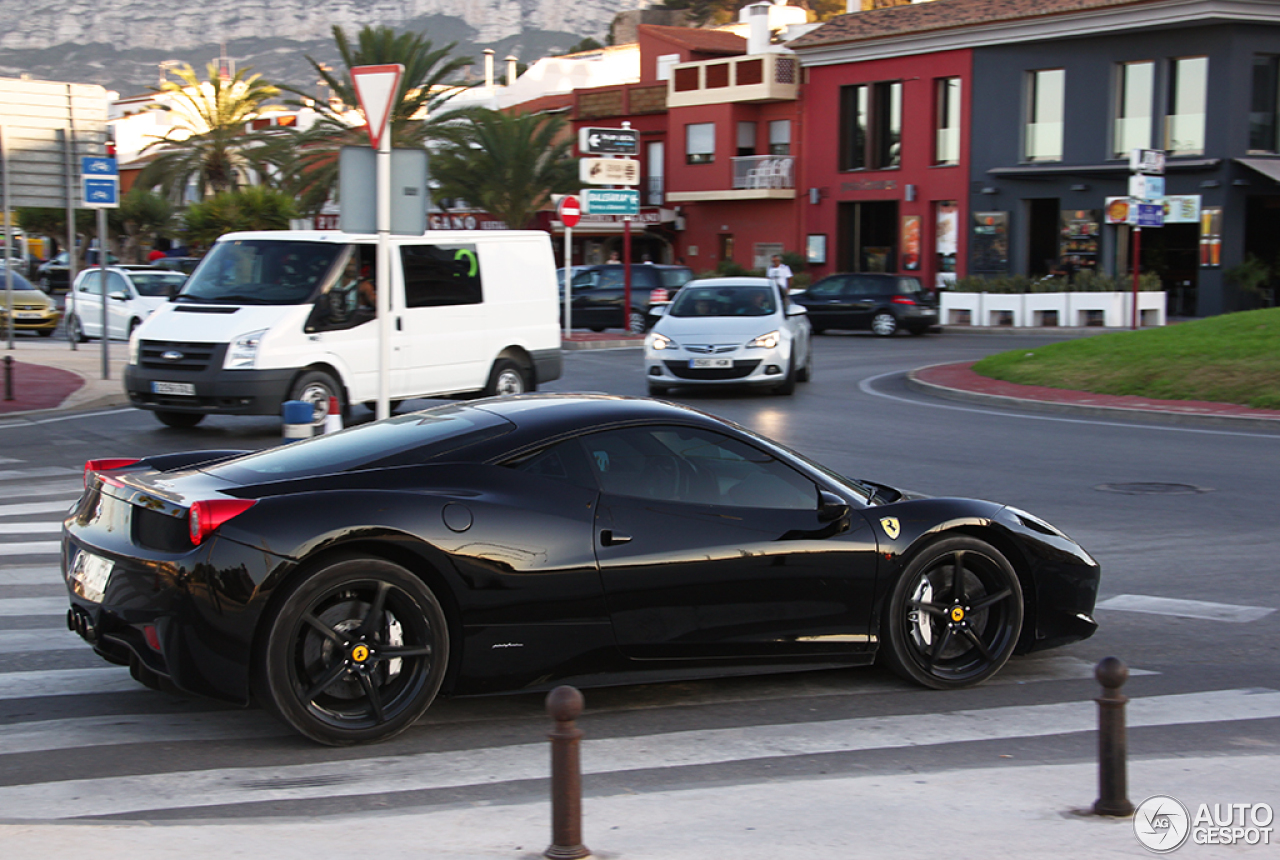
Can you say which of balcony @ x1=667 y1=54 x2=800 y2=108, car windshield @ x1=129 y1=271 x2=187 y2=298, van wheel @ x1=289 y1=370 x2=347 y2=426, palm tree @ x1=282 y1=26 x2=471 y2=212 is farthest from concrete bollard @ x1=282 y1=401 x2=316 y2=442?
balcony @ x1=667 y1=54 x2=800 y2=108

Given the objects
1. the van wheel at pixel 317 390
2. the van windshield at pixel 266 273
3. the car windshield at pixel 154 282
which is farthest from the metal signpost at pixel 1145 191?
the car windshield at pixel 154 282

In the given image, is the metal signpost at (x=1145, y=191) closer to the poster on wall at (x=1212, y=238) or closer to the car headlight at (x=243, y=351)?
the poster on wall at (x=1212, y=238)

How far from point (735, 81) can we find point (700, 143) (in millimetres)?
2829

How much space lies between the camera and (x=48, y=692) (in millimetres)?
5867

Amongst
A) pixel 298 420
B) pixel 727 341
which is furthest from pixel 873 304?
pixel 298 420

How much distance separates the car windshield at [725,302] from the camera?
2038 cm

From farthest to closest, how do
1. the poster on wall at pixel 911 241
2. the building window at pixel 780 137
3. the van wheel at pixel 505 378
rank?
the building window at pixel 780 137 → the poster on wall at pixel 911 241 → the van wheel at pixel 505 378

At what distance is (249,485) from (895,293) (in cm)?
3004

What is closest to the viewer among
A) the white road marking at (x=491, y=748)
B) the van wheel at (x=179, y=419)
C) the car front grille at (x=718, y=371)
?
the white road marking at (x=491, y=748)

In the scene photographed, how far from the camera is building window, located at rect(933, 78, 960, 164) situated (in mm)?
43938

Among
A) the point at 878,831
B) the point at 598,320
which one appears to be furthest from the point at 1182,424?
the point at 598,320

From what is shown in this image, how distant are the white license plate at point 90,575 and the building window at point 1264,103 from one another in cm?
3802

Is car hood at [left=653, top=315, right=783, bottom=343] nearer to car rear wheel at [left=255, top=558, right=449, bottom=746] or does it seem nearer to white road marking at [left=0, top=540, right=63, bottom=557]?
white road marking at [left=0, top=540, right=63, bottom=557]

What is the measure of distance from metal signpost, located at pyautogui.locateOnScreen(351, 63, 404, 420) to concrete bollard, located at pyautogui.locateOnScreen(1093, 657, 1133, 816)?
5.94m
